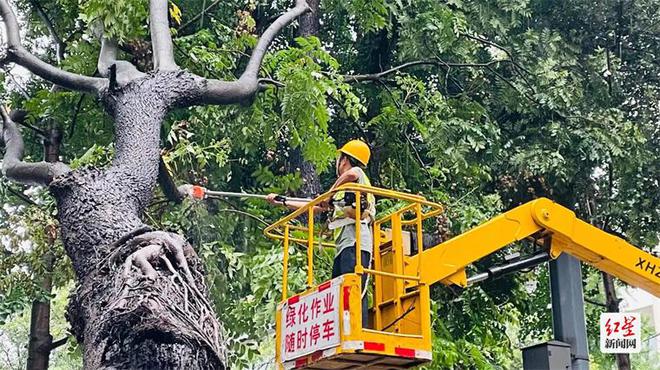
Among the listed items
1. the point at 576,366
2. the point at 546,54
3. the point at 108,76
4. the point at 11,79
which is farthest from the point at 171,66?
the point at 546,54

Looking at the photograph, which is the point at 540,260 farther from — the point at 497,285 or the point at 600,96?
the point at 600,96

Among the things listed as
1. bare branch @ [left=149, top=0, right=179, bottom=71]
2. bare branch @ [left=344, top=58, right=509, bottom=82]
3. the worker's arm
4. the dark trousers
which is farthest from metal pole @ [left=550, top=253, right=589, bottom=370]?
bare branch @ [left=344, top=58, right=509, bottom=82]

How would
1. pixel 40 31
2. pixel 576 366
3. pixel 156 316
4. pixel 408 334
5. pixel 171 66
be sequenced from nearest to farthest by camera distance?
pixel 156 316 → pixel 408 334 → pixel 576 366 → pixel 171 66 → pixel 40 31

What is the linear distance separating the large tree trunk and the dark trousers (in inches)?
51.3

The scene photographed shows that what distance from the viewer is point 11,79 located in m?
11.0

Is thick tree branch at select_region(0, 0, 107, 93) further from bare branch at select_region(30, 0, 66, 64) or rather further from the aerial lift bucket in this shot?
bare branch at select_region(30, 0, 66, 64)

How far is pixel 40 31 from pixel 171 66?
4.71 metres

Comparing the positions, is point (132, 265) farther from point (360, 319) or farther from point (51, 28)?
point (51, 28)

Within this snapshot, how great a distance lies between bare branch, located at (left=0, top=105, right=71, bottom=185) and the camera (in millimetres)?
6016

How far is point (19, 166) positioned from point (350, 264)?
2.92 metres

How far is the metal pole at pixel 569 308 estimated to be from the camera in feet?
20.8

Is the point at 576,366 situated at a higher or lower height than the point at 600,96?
lower

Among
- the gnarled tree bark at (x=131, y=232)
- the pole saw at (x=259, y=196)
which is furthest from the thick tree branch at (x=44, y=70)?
the pole saw at (x=259, y=196)

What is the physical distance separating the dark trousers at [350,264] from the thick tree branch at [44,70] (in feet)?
8.34
